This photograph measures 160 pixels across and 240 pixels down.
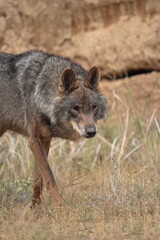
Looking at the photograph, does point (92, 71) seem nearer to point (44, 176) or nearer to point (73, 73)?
point (73, 73)

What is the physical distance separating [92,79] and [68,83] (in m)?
0.33

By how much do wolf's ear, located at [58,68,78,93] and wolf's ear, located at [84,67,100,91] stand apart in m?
0.17

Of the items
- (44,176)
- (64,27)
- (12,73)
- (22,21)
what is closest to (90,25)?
(64,27)

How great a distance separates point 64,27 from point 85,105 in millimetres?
5191

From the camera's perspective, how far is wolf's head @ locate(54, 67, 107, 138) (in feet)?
22.0

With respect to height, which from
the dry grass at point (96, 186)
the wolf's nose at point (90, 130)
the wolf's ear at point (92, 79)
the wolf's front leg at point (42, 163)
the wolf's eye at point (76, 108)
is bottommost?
the dry grass at point (96, 186)

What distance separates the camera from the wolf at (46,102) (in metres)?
6.79

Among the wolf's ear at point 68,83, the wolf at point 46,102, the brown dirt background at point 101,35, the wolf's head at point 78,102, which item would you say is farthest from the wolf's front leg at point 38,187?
the brown dirt background at point 101,35

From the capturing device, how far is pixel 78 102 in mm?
6770

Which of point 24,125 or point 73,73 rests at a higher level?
point 73,73

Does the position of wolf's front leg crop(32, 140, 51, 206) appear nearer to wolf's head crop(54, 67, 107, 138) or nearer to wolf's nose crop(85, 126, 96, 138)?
wolf's head crop(54, 67, 107, 138)

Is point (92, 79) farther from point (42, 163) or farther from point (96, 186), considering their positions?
point (96, 186)

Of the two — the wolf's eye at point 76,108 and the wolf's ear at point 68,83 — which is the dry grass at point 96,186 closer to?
the wolf's eye at point 76,108

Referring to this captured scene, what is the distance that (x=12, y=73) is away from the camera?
24.7 ft
